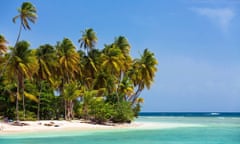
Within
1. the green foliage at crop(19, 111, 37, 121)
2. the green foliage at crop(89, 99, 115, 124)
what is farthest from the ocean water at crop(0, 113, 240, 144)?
the green foliage at crop(19, 111, 37, 121)

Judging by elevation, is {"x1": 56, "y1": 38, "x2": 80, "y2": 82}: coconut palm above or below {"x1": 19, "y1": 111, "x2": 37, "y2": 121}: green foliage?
above

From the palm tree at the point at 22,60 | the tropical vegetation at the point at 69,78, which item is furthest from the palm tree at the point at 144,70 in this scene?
the palm tree at the point at 22,60

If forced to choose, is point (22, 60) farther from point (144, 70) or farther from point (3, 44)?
point (144, 70)

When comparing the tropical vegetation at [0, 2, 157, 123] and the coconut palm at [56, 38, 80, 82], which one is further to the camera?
the coconut palm at [56, 38, 80, 82]

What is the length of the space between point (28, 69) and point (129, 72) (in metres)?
20.1

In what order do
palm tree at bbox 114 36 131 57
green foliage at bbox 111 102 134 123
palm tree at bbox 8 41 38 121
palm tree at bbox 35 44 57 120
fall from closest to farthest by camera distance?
palm tree at bbox 8 41 38 121 → palm tree at bbox 35 44 57 120 → green foliage at bbox 111 102 134 123 → palm tree at bbox 114 36 131 57

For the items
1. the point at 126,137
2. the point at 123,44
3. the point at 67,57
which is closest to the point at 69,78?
the point at 67,57

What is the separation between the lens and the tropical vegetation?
36844 mm

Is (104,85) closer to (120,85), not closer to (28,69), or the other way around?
(120,85)

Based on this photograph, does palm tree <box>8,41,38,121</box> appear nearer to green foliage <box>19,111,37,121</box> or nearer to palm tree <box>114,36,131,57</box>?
green foliage <box>19,111,37,121</box>

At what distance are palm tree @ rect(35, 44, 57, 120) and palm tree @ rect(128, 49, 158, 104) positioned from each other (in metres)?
13.5

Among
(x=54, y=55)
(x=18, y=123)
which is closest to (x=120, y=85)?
(x=54, y=55)

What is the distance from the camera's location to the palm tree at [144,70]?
51.7 m

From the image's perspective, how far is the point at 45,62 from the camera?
41250 millimetres
